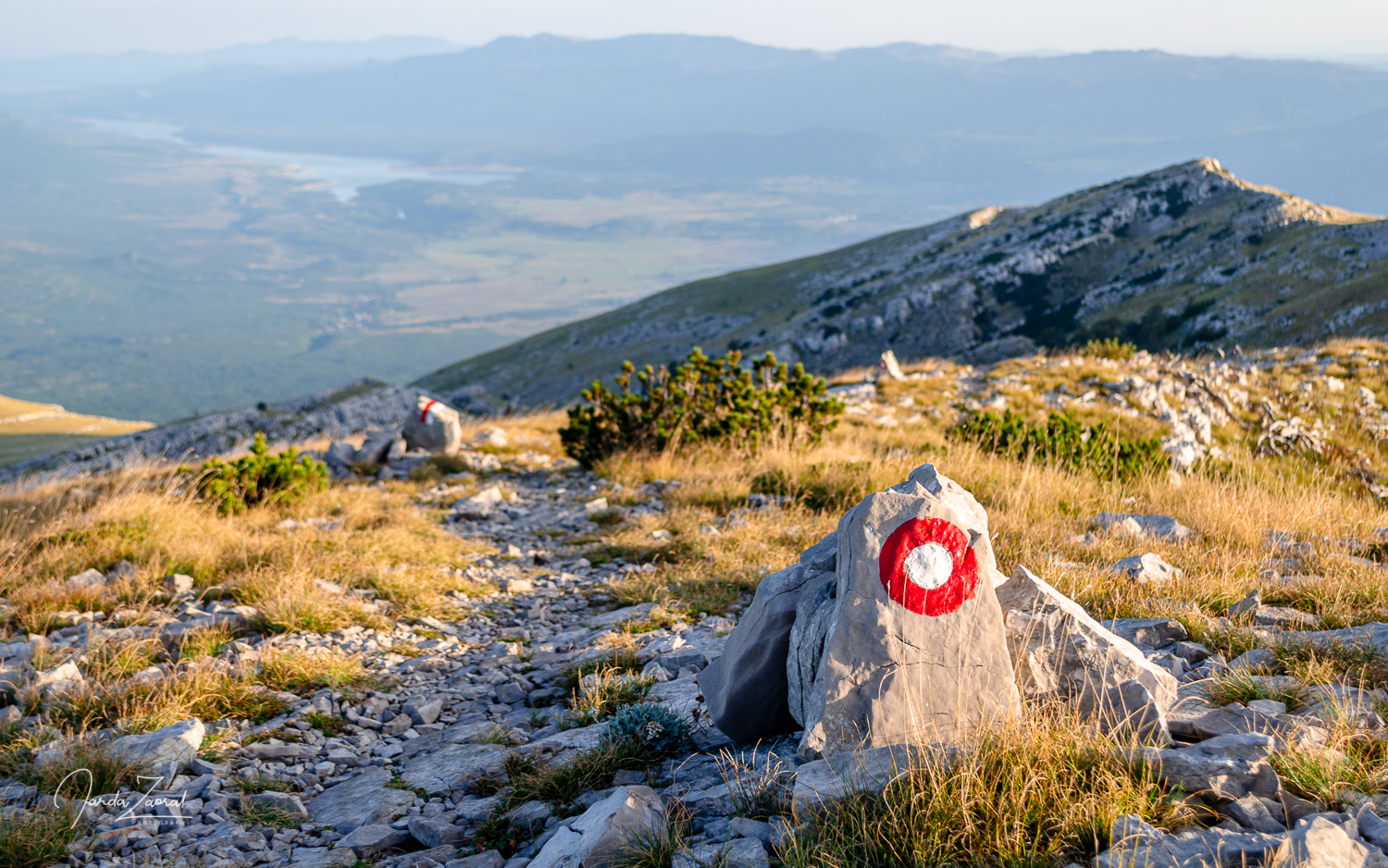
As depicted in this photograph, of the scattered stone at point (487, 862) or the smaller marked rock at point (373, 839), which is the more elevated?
the scattered stone at point (487, 862)

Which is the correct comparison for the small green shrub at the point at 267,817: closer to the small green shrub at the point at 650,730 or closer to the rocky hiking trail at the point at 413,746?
the rocky hiking trail at the point at 413,746

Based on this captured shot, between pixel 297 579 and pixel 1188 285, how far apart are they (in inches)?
1897

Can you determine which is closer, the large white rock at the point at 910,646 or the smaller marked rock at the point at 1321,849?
the smaller marked rock at the point at 1321,849

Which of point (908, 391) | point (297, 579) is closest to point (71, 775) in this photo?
point (297, 579)

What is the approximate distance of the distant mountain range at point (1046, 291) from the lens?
33.8 meters

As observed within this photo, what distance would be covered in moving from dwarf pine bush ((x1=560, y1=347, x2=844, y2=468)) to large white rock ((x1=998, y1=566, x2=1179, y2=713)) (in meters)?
8.73

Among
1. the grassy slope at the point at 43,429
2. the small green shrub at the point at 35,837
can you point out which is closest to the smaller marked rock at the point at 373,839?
the small green shrub at the point at 35,837

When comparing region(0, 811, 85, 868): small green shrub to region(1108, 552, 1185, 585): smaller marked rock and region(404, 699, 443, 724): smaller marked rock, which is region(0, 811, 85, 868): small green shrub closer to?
region(404, 699, 443, 724): smaller marked rock

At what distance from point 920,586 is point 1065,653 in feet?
3.01

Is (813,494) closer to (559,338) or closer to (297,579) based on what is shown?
(297,579)

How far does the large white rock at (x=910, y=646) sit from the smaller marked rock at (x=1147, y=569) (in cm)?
289

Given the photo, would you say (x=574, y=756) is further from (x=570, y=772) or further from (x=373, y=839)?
(x=373, y=839)

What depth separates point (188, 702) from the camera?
4969 mm

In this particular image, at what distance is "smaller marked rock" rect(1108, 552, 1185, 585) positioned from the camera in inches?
220
